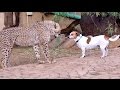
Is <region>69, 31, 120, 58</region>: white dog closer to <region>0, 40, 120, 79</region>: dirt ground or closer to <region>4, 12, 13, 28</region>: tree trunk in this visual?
<region>0, 40, 120, 79</region>: dirt ground

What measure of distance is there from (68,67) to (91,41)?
43 centimetres

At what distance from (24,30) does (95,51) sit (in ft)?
2.89

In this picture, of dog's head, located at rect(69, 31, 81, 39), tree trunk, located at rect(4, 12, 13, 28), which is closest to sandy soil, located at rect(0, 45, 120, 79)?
dog's head, located at rect(69, 31, 81, 39)

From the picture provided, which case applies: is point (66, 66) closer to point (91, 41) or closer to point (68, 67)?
point (68, 67)

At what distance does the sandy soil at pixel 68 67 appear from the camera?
4.05 m

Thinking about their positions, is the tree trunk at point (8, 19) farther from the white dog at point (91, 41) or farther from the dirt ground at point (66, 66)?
the white dog at point (91, 41)

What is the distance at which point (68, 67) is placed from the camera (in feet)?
13.6

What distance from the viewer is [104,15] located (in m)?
4.42

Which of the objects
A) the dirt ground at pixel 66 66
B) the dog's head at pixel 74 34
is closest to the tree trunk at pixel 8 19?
the dirt ground at pixel 66 66

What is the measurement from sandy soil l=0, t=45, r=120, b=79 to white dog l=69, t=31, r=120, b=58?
6 cm
